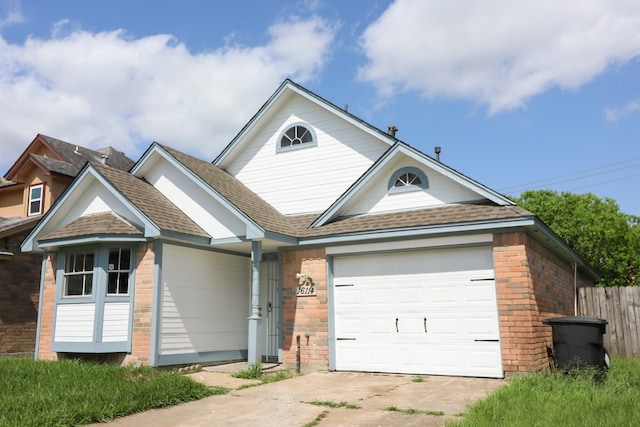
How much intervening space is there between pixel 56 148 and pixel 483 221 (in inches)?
791

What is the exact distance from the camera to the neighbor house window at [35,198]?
21.0 metres

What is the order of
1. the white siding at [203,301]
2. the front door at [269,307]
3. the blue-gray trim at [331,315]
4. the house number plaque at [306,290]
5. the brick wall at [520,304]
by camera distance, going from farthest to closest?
the front door at [269,307] → the house number plaque at [306,290] → the white siding at [203,301] → the blue-gray trim at [331,315] → the brick wall at [520,304]

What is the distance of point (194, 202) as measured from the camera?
13508 mm

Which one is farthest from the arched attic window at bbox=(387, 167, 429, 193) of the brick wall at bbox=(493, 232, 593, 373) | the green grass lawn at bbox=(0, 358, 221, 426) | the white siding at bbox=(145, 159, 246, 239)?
the green grass lawn at bbox=(0, 358, 221, 426)

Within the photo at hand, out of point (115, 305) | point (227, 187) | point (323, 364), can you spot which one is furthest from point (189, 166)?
point (323, 364)

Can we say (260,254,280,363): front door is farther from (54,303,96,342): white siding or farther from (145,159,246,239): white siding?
(54,303,96,342): white siding

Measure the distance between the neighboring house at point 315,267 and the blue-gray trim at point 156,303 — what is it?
30mm

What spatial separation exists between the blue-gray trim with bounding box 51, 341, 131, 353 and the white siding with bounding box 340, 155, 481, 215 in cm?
587

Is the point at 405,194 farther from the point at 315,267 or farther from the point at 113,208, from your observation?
the point at 113,208

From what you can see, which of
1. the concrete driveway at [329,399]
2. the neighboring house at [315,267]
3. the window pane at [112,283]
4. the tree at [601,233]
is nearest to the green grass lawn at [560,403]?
the concrete driveway at [329,399]

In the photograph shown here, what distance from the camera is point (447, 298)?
10906 mm

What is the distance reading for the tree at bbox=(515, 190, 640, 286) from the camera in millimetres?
30609

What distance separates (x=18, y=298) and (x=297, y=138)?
10658 millimetres

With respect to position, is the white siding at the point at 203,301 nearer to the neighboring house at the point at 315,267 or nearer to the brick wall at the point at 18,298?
the neighboring house at the point at 315,267
